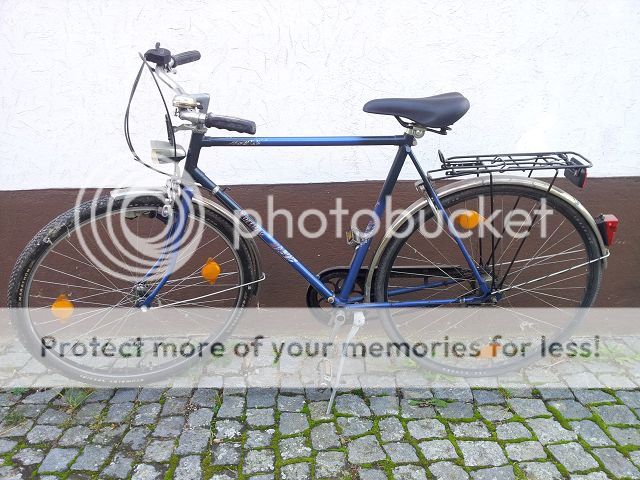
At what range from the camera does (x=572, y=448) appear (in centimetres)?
271

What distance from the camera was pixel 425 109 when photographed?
2.69 m

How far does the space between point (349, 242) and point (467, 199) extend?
2.13 ft

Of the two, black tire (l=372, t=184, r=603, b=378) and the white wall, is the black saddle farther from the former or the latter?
the white wall

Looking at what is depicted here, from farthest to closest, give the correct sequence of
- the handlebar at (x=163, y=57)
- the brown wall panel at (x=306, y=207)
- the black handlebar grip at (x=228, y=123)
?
the brown wall panel at (x=306, y=207) < the black handlebar grip at (x=228, y=123) < the handlebar at (x=163, y=57)

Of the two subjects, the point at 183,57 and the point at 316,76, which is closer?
the point at 183,57

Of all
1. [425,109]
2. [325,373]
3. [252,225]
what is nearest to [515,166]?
[425,109]

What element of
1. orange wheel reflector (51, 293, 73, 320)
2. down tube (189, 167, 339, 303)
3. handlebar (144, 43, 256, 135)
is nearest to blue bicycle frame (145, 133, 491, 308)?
down tube (189, 167, 339, 303)

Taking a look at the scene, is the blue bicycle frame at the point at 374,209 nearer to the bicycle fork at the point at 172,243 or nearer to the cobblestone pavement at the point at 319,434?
the bicycle fork at the point at 172,243

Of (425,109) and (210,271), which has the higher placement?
(425,109)

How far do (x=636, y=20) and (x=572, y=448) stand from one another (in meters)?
2.33

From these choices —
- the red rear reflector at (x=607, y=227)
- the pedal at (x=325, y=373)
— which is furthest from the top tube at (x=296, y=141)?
the pedal at (x=325, y=373)

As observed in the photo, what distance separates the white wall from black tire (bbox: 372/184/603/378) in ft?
1.86

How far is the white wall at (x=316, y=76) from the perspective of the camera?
318 centimetres

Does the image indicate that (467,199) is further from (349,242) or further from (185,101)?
(185,101)
